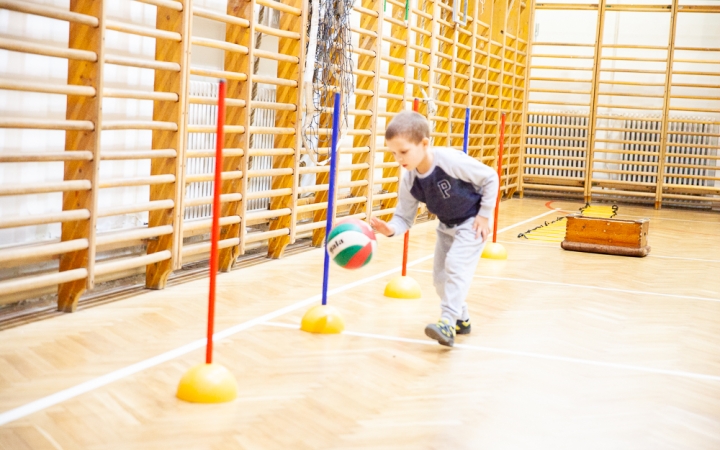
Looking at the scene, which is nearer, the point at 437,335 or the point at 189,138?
the point at 437,335

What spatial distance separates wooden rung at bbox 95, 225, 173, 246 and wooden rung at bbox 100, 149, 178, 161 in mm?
386

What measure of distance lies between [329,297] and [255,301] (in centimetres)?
44

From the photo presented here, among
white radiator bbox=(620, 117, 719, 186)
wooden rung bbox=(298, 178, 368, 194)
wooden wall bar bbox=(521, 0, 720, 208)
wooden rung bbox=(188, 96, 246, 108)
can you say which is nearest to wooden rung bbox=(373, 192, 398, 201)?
wooden rung bbox=(298, 178, 368, 194)

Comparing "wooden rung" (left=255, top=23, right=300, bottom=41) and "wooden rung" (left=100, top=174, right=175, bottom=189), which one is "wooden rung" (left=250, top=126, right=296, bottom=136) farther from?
"wooden rung" (left=100, top=174, right=175, bottom=189)

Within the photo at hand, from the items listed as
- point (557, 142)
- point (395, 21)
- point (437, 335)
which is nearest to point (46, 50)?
point (437, 335)

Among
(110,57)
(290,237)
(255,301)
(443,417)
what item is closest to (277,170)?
(290,237)

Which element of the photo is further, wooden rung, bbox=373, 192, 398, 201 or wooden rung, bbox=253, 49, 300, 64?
wooden rung, bbox=373, 192, 398, 201

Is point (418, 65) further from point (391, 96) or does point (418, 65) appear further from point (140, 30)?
point (140, 30)

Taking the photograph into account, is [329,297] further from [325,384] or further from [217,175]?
[217,175]

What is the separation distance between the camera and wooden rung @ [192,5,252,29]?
15.6ft

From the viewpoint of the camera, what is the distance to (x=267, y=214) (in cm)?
566

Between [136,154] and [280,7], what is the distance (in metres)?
1.76

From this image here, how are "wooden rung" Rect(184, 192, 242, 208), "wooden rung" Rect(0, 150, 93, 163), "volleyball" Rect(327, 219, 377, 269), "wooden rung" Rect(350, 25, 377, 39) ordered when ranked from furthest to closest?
"wooden rung" Rect(350, 25, 377, 39) → "wooden rung" Rect(184, 192, 242, 208) → "volleyball" Rect(327, 219, 377, 269) → "wooden rung" Rect(0, 150, 93, 163)

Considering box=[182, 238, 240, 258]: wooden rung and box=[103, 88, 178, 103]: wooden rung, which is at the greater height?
box=[103, 88, 178, 103]: wooden rung
